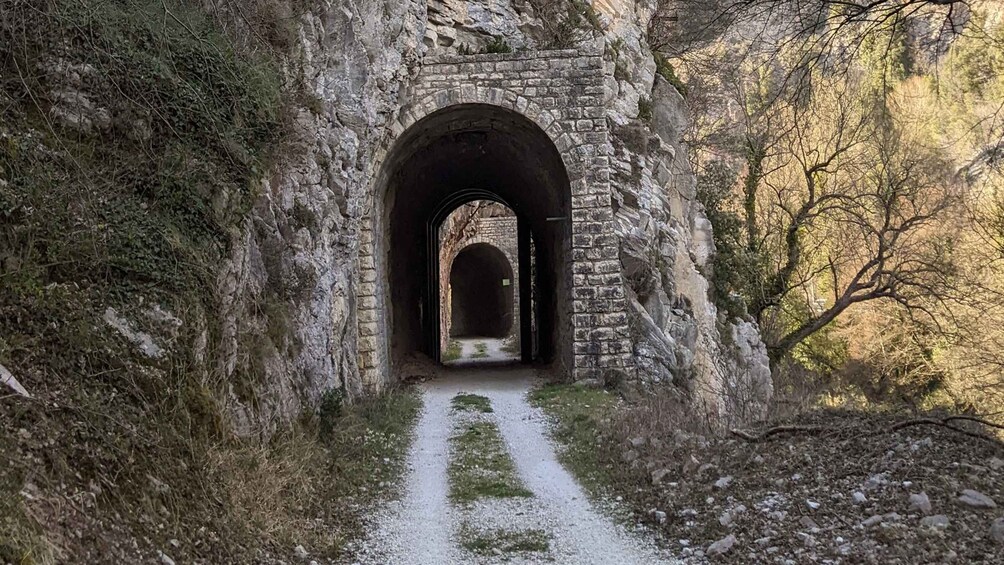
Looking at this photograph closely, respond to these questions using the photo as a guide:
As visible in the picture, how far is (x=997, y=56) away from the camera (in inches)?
290

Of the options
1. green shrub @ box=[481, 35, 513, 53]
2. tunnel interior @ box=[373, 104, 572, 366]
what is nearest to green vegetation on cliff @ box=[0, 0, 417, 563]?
tunnel interior @ box=[373, 104, 572, 366]

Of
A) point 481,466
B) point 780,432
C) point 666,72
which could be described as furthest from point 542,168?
point 780,432

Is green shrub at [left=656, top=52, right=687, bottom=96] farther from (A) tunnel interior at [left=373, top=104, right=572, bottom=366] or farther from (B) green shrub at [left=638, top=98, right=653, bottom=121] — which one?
(A) tunnel interior at [left=373, top=104, right=572, bottom=366]

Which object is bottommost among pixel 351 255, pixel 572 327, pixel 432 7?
pixel 572 327

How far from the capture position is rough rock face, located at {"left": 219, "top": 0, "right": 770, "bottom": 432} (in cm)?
717

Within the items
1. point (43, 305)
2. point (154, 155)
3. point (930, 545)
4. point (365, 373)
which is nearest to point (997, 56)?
point (930, 545)

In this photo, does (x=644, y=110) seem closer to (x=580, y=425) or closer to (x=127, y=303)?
(x=580, y=425)

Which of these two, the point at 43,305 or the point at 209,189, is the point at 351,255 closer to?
the point at 209,189

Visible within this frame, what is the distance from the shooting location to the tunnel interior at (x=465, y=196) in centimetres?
1372

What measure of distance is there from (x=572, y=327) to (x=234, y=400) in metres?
8.12

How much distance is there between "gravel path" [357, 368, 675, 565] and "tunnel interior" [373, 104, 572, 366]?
17.1 feet

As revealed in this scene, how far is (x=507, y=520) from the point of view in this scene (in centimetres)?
598

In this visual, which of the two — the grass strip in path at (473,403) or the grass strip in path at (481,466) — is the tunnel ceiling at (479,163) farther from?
the grass strip in path at (481,466)

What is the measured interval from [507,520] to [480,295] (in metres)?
32.0
